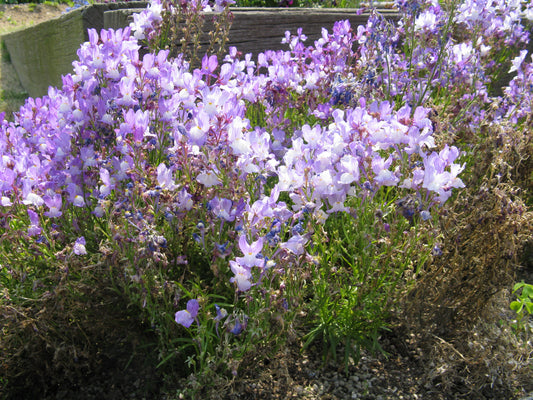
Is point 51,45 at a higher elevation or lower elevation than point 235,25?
lower

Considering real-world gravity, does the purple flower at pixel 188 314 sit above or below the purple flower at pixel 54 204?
below

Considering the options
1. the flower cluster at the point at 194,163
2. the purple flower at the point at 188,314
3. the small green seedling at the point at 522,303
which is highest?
the flower cluster at the point at 194,163

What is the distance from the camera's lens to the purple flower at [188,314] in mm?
1665

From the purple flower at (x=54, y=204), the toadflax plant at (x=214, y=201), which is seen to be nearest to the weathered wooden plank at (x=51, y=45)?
the toadflax plant at (x=214, y=201)

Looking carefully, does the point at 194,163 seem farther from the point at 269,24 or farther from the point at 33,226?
the point at 269,24

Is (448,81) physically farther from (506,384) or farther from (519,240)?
(506,384)

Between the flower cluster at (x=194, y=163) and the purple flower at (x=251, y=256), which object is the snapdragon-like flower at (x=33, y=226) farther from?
the purple flower at (x=251, y=256)

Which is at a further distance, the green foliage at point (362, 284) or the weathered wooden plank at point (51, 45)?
the weathered wooden plank at point (51, 45)

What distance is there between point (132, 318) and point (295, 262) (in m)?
0.76

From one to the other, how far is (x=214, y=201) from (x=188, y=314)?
40 cm

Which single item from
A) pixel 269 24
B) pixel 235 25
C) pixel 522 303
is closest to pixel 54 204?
pixel 522 303

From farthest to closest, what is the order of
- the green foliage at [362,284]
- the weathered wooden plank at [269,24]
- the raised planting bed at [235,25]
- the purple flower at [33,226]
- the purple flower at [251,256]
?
the weathered wooden plank at [269,24]
the raised planting bed at [235,25]
the green foliage at [362,284]
the purple flower at [33,226]
the purple flower at [251,256]

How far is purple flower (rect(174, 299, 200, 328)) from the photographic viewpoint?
1665 millimetres

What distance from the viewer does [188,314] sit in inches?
66.2
